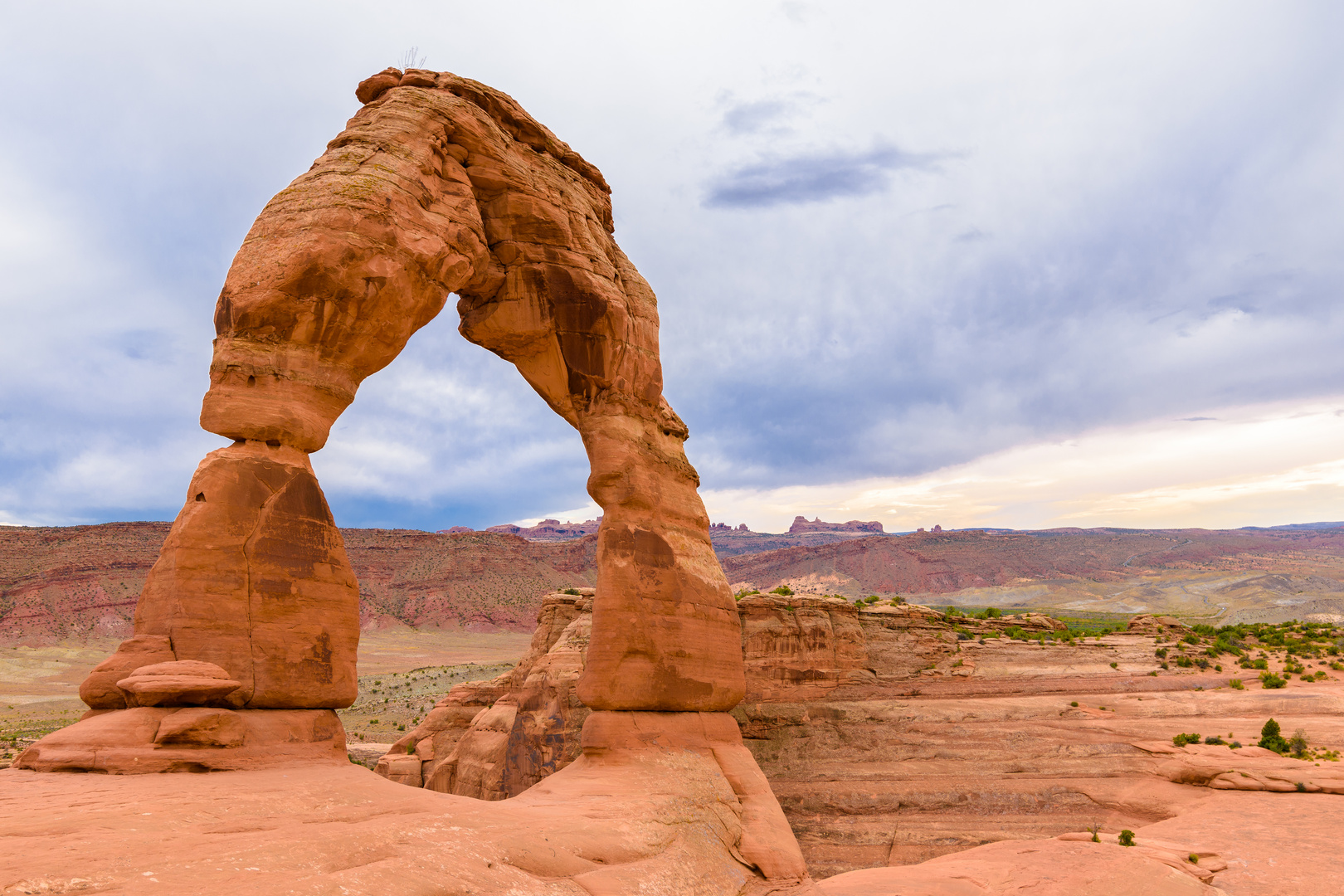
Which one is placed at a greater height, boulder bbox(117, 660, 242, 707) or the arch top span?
the arch top span

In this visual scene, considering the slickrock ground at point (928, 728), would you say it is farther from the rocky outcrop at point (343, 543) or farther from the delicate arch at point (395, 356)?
the delicate arch at point (395, 356)

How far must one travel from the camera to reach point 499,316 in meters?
19.1

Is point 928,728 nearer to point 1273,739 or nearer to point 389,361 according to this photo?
point 1273,739

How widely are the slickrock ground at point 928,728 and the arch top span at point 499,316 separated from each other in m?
6.70

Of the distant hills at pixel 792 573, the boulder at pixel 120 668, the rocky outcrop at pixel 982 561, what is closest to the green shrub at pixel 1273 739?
the boulder at pixel 120 668

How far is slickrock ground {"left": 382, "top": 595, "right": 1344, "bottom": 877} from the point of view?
2105 cm

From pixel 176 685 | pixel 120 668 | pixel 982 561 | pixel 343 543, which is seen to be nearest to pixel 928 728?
pixel 343 543

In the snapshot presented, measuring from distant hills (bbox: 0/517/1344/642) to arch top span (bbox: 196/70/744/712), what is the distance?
204 feet

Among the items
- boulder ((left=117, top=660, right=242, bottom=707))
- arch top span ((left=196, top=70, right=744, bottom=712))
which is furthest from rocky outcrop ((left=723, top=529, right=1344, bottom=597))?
boulder ((left=117, top=660, right=242, bottom=707))

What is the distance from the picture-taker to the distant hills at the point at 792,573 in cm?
8944

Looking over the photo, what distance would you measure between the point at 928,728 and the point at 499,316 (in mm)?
19484

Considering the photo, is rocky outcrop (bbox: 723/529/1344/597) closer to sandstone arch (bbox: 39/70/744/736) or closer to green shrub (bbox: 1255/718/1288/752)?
green shrub (bbox: 1255/718/1288/752)

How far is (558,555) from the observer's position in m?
140

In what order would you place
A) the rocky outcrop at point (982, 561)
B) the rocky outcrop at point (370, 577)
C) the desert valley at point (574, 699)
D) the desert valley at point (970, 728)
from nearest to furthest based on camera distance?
the desert valley at point (574, 699)
the desert valley at point (970, 728)
the rocky outcrop at point (370, 577)
the rocky outcrop at point (982, 561)
